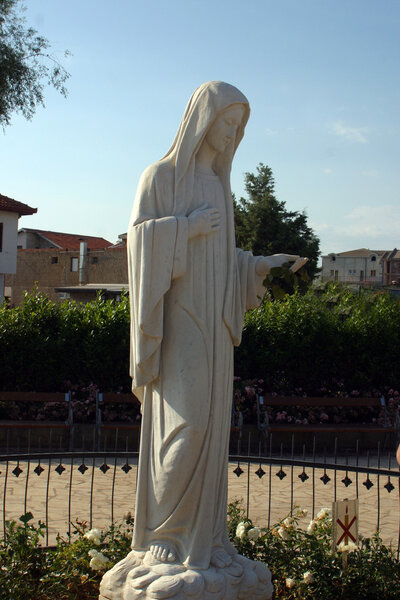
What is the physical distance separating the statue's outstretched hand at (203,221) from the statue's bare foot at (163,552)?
1.62 metres

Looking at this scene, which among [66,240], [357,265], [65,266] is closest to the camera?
[65,266]

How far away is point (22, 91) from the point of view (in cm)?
1909

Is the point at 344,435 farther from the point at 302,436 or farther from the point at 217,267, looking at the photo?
the point at 217,267

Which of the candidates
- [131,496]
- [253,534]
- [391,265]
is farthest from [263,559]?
[391,265]

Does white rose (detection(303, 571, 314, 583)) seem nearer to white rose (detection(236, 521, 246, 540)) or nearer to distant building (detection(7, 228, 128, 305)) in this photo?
white rose (detection(236, 521, 246, 540))

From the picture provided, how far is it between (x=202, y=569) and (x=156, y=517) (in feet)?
1.15

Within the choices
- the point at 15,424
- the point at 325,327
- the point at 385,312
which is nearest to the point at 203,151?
the point at 15,424

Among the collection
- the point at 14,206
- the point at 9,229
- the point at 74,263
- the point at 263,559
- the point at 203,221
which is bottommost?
the point at 263,559

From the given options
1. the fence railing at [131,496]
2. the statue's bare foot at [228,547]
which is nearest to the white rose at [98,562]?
the statue's bare foot at [228,547]

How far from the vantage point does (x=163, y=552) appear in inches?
144

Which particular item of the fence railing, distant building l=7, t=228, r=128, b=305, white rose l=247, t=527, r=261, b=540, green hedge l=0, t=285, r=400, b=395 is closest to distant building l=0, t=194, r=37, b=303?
distant building l=7, t=228, r=128, b=305

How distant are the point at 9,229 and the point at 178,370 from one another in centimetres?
3277

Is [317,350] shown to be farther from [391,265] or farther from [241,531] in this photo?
[391,265]

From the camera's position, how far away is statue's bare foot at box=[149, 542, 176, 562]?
3.65 meters
